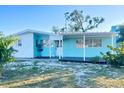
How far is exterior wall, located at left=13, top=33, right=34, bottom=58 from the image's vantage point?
75.5ft

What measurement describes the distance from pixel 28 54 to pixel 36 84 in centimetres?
1331

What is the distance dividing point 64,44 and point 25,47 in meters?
3.38

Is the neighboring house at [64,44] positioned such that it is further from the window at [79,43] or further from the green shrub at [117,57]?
the green shrub at [117,57]

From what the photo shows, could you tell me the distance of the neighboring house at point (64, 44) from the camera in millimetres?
20922

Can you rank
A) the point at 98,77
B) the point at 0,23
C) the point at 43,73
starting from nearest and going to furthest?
the point at 98,77 < the point at 43,73 < the point at 0,23

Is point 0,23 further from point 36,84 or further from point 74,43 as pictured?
point 36,84

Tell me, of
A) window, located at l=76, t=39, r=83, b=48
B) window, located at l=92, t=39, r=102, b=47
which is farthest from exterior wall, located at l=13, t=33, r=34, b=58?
window, located at l=92, t=39, r=102, b=47

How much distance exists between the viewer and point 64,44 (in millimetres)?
22344

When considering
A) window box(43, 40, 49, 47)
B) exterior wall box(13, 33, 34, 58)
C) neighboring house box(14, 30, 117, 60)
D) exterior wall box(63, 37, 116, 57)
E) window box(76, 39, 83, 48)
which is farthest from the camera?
window box(43, 40, 49, 47)

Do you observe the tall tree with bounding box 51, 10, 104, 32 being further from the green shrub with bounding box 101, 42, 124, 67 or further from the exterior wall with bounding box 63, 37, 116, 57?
the green shrub with bounding box 101, 42, 124, 67

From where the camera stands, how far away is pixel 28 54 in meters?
23.1

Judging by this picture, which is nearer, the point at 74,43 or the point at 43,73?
the point at 43,73
